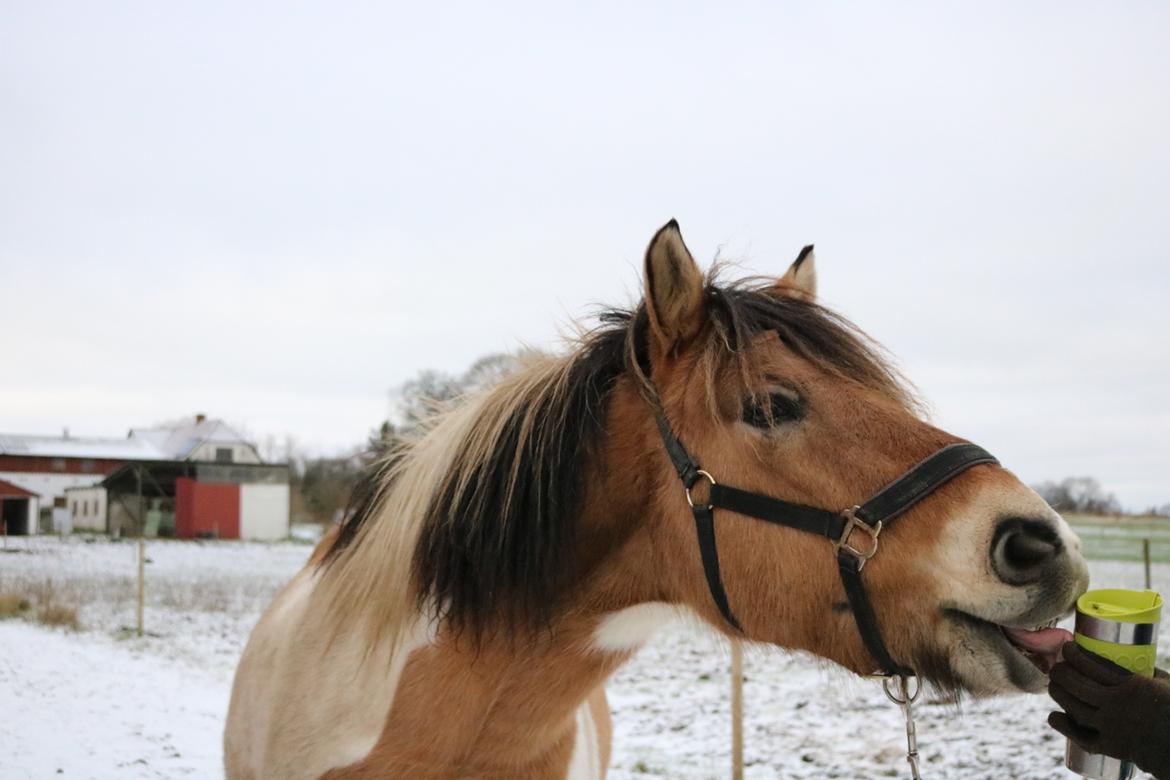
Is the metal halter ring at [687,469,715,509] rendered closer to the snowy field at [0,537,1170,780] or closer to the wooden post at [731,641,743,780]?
the snowy field at [0,537,1170,780]

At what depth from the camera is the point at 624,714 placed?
8727 mm

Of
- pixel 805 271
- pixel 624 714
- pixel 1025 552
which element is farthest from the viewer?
pixel 624 714

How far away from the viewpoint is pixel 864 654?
197 cm

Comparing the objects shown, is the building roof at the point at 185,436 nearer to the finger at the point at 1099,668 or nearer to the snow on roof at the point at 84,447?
the snow on roof at the point at 84,447

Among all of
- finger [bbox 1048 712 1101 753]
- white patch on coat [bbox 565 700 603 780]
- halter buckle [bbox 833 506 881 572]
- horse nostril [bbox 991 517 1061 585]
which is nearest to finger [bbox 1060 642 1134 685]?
finger [bbox 1048 712 1101 753]

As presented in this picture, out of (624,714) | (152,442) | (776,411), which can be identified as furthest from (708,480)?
(152,442)

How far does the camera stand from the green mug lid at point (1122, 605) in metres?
1.86

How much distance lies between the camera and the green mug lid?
6.10 ft

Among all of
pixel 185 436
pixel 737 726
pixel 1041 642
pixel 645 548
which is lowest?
pixel 737 726

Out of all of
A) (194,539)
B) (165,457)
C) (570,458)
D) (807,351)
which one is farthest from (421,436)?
(165,457)

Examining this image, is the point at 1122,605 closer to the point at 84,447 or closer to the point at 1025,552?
the point at 1025,552

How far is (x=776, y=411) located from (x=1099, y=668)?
0.94 meters

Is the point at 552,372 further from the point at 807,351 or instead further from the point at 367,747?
the point at 367,747

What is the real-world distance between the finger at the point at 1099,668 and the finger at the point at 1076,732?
132 mm
